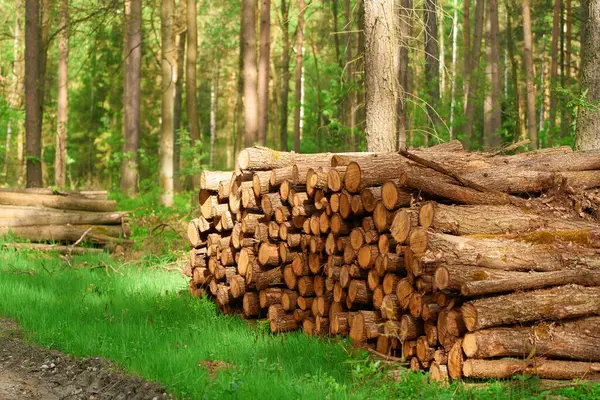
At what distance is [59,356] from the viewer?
305 inches

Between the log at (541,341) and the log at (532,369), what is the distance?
0.18 feet

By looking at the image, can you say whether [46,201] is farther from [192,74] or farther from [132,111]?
[192,74]

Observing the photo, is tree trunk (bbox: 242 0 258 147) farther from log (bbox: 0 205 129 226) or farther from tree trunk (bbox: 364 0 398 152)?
tree trunk (bbox: 364 0 398 152)

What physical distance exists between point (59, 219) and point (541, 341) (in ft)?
33.7

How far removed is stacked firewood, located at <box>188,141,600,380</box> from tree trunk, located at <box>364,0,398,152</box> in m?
2.19

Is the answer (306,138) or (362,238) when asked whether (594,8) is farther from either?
(306,138)

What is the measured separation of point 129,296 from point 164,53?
492 inches

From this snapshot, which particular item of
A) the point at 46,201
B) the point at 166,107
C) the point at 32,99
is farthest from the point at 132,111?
the point at 46,201

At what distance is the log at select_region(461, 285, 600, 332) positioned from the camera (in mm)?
6260

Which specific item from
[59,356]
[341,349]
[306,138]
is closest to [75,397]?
[59,356]

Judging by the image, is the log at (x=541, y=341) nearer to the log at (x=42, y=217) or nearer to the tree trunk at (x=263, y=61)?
the log at (x=42, y=217)

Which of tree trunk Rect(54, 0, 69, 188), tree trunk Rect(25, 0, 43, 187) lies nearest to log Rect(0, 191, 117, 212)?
tree trunk Rect(25, 0, 43, 187)

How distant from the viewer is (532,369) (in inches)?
250

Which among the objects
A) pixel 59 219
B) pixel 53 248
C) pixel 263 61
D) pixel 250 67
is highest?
pixel 263 61
